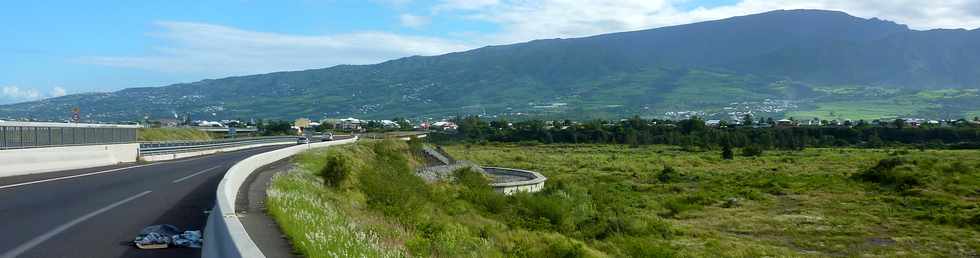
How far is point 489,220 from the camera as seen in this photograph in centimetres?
2980

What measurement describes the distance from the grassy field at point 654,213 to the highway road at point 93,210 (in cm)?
188

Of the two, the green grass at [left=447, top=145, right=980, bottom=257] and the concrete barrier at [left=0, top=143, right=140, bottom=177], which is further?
the green grass at [left=447, top=145, right=980, bottom=257]

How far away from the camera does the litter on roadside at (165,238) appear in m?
10.7

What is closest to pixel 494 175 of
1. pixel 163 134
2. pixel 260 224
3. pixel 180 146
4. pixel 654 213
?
pixel 654 213

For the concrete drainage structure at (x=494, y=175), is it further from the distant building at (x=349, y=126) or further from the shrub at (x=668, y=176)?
the distant building at (x=349, y=126)

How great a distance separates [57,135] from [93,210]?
17272mm

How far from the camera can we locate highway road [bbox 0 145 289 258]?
10367mm

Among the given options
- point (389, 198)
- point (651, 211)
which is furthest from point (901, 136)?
point (389, 198)

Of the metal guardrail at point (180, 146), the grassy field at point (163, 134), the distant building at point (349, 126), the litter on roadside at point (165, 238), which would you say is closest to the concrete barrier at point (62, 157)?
the metal guardrail at point (180, 146)

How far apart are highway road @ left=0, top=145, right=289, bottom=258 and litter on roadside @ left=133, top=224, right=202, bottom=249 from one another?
189 millimetres

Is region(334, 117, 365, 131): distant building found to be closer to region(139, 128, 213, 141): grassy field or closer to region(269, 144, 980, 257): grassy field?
region(139, 128, 213, 141): grassy field

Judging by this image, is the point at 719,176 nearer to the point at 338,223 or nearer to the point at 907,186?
the point at 907,186

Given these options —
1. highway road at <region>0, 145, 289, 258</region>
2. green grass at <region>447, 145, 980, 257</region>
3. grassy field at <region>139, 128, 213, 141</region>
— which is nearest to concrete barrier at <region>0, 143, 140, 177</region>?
highway road at <region>0, 145, 289, 258</region>

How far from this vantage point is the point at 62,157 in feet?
92.1
